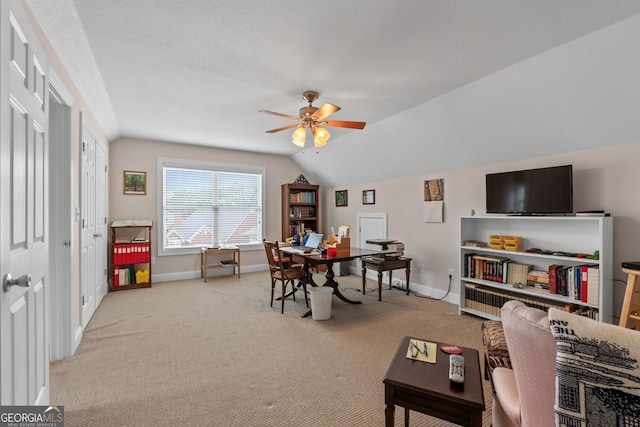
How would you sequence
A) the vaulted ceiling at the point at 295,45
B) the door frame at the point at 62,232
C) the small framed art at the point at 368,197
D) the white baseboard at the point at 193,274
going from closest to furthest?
the vaulted ceiling at the point at 295,45 → the door frame at the point at 62,232 → the white baseboard at the point at 193,274 → the small framed art at the point at 368,197

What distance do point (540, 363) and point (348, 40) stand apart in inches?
83.8

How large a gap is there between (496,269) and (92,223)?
4544 millimetres

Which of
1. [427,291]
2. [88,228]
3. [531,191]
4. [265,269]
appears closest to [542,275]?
[531,191]

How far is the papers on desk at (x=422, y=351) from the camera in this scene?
1.53 m

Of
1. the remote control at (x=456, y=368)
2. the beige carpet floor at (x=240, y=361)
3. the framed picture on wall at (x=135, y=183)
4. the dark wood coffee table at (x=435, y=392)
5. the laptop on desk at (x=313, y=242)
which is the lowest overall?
the beige carpet floor at (x=240, y=361)

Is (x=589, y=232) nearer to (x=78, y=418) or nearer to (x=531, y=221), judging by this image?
(x=531, y=221)

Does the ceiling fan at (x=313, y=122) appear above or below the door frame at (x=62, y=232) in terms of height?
→ above

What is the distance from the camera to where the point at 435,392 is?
126 centimetres

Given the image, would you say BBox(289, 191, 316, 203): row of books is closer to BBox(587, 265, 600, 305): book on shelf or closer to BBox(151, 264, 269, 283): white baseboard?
BBox(151, 264, 269, 283): white baseboard

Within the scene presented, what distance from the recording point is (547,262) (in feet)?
10.2

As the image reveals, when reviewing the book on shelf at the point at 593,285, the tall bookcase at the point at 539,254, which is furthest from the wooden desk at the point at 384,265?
the book on shelf at the point at 593,285

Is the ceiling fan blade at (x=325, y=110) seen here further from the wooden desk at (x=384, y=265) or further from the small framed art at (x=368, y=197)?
the small framed art at (x=368, y=197)

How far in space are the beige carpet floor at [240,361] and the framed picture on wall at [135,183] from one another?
1.75 metres

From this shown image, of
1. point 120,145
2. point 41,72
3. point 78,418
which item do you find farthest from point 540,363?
point 120,145
